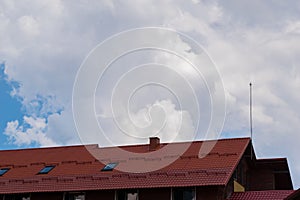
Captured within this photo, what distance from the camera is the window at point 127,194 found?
3025 cm

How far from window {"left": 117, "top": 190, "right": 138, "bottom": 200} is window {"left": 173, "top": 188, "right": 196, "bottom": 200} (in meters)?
2.21

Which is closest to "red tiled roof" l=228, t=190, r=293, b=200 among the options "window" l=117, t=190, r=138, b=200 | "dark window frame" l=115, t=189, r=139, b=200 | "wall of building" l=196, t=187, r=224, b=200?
"wall of building" l=196, t=187, r=224, b=200

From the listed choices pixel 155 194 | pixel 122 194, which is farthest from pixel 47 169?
pixel 155 194

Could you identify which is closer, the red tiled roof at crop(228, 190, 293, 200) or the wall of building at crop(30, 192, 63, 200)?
the red tiled roof at crop(228, 190, 293, 200)

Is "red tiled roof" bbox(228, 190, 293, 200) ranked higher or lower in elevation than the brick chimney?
lower

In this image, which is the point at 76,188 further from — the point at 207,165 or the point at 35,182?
the point at 207,165

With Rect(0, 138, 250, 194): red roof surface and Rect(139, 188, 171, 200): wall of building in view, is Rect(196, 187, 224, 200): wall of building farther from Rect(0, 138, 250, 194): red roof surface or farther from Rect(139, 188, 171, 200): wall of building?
Rect(139, 188, 171, 200): wall of building

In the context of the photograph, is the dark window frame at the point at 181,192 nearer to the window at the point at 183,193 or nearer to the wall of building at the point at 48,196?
the window at the point at 183,193

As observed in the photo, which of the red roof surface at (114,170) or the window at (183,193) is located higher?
the red roof surface at (114,170)

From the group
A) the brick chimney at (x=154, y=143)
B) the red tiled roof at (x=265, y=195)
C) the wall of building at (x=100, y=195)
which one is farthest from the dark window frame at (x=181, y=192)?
the brick chimney at (x=154, y=143)

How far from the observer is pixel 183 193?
29.4m

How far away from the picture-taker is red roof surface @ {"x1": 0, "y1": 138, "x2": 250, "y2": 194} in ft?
96.0

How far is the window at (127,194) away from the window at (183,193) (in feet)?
7.26

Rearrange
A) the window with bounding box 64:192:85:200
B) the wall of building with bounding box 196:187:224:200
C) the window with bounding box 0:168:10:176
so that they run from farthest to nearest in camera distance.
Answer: the window with bounding box 0:168:10:176 < the window with bounding box 64:192:85:200 < the wall of building with bounding box 196:187:224:200
